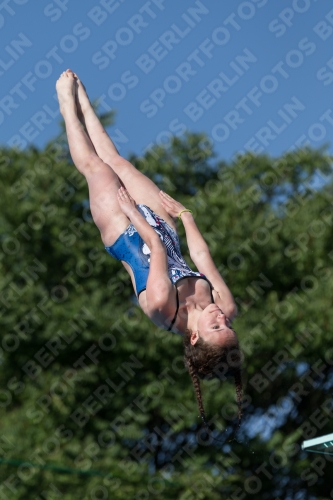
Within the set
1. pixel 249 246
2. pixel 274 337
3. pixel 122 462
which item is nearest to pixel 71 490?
pixel 122 462

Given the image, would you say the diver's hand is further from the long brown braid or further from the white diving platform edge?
the white diving platform edge

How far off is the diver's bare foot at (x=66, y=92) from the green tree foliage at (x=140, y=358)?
22.0ft

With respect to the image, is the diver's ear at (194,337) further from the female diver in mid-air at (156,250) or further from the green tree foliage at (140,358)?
the green tree foliage at (140,358)

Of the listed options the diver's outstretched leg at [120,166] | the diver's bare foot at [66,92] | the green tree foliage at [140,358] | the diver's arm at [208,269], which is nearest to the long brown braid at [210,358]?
the diver's arm at [208,269]

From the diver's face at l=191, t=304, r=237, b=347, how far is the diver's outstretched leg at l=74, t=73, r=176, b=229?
1069 mm

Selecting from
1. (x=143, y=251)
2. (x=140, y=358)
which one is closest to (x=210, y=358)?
(x=143, y=251)

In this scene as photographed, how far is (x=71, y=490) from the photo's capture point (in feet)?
41.3

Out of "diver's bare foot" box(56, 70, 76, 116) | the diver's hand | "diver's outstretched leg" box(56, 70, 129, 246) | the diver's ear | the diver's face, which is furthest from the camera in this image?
"diver's bare foot" box(56, 70, 76, 116)

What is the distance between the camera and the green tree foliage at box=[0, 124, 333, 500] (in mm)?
12953

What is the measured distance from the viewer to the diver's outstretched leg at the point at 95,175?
6488 millimetres

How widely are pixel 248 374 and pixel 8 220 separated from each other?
14.5ft


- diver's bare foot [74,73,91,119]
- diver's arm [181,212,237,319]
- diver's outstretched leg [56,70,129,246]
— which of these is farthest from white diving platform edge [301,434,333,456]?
diver's bare foot [74,73,91,119]

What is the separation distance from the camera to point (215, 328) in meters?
5.92

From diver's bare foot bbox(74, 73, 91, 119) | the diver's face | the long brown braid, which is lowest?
the long brown braid
